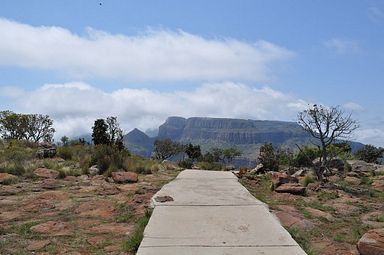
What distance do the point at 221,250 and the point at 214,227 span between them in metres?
1.03

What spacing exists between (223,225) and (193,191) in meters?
3.20

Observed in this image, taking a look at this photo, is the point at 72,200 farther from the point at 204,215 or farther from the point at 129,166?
the point at 129,166

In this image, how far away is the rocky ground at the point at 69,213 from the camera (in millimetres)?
6020

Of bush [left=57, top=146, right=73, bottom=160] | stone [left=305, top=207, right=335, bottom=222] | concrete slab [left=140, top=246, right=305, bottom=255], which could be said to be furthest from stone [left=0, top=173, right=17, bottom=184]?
stone [left=305, top=207, right=335, bottom=222]

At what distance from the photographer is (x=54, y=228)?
6.84m

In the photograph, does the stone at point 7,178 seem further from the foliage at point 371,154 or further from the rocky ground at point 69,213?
the foliage at point 371,154

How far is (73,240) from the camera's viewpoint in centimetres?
624

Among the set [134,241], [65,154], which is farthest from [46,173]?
[134,241]

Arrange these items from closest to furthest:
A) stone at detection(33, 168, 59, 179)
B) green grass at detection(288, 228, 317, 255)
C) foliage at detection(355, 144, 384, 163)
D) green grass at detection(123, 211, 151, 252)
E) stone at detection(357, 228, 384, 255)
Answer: stone at detection(357, 228, 384, 255)
green grass at detection(123, 211, 151, 252)
green grass at detection(288, 228, 317, 255)
stone at detection(33, 168, 59, 179)
foliage at detection(355, 144, 384, 163)

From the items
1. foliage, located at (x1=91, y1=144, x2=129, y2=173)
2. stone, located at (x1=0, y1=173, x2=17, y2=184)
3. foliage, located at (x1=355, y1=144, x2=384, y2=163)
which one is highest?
foliage, located at (x1=355, y1=144, x2=384, y2=163)

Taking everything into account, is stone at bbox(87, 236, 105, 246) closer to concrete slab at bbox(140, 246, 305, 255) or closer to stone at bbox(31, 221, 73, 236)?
stone at bbox(31, 221, 73, 236)

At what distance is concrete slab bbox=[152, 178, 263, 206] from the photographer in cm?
831

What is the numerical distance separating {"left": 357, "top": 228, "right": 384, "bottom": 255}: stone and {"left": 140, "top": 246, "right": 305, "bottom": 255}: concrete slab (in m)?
0.92

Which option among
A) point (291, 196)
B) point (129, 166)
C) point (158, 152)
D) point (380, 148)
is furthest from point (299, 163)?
point (158, 152)
